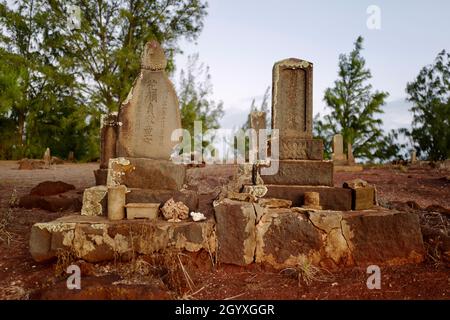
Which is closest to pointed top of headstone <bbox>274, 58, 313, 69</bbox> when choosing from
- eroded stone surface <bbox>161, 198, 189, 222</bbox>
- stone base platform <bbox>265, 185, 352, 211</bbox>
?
stone base platform <bbox>265, 185, 352, 211</bbox>

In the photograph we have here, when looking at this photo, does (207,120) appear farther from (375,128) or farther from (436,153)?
(436,153)

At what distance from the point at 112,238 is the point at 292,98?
3.06 metres

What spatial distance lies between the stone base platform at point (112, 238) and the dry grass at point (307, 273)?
829 millimetres

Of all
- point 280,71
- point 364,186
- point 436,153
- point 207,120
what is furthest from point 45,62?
point 436,153

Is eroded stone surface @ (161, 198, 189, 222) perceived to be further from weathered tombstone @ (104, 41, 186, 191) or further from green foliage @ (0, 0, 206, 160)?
green foliage @ (0, 0, 206, 160)

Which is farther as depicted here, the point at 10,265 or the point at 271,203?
the point at 271,203

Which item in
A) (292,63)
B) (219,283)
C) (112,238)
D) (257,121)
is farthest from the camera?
(257,121)

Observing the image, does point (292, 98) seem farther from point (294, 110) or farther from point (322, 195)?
point (322, 195)

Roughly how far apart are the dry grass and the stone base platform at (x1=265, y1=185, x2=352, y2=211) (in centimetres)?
106

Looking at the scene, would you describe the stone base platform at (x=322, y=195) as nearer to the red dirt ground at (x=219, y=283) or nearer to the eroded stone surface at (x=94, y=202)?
the red dirt ground at (x=219, y=283)

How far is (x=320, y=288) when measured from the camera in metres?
3.04

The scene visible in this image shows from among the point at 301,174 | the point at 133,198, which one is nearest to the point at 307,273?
the point at 301,174

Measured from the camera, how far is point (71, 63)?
Answer: 18.4m
